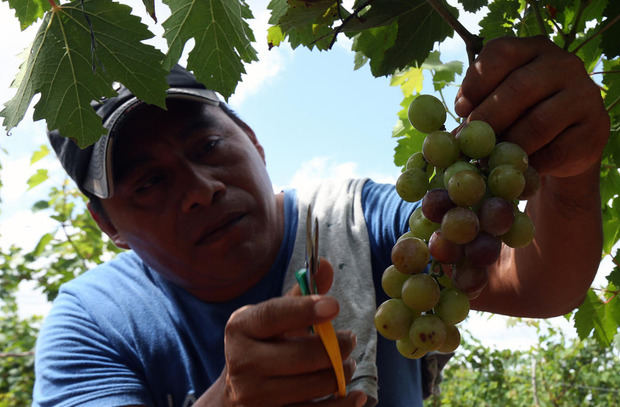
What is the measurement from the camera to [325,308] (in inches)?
33.6

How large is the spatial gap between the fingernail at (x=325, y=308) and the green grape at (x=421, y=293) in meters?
0.26

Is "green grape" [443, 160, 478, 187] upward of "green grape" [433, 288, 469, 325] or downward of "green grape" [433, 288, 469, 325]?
upward

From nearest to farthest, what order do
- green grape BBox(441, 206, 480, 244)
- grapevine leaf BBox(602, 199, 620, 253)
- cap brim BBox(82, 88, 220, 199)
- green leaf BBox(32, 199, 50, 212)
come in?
green grape BBox(441, 206, 480, 244) → grapevine leaf BBox(602, 199, 620, 253) → cap brim BBox(82, 88, 220, 199) → green leaf BBox(32, 199, 50, 212)

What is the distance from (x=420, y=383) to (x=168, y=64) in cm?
134

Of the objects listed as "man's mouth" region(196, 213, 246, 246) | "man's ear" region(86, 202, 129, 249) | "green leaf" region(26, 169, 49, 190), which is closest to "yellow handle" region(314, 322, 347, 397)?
"man's mouth" region(196, 213, 246, 246)

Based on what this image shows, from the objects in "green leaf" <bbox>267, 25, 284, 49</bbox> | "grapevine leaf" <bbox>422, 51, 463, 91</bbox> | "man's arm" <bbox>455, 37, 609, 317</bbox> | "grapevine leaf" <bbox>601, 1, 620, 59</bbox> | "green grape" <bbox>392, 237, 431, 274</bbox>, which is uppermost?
"grapevine leaf" <bbox>422, 51, 463, 91</bbox>

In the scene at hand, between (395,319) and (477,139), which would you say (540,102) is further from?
(395,319)

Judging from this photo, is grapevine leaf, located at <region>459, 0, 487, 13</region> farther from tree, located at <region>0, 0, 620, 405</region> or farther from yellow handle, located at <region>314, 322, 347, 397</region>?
yellow handle, located at <region>314, 322, 347, 397</region>

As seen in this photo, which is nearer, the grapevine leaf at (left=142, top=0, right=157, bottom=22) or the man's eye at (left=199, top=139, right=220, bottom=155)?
the grapevine leaf at (left=142, top=0, right=157, bottom=22)

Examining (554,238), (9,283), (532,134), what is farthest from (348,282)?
(9,283)

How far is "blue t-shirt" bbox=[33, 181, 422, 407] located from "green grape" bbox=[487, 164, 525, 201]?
1000mm

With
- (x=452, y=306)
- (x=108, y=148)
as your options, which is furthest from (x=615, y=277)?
(x=108, y=148)

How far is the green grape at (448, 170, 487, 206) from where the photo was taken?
566mm

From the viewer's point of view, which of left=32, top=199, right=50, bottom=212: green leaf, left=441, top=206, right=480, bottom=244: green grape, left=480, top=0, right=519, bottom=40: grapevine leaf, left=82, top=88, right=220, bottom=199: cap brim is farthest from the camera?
left=32, top=199, right=50, bottom=212: green leaf
